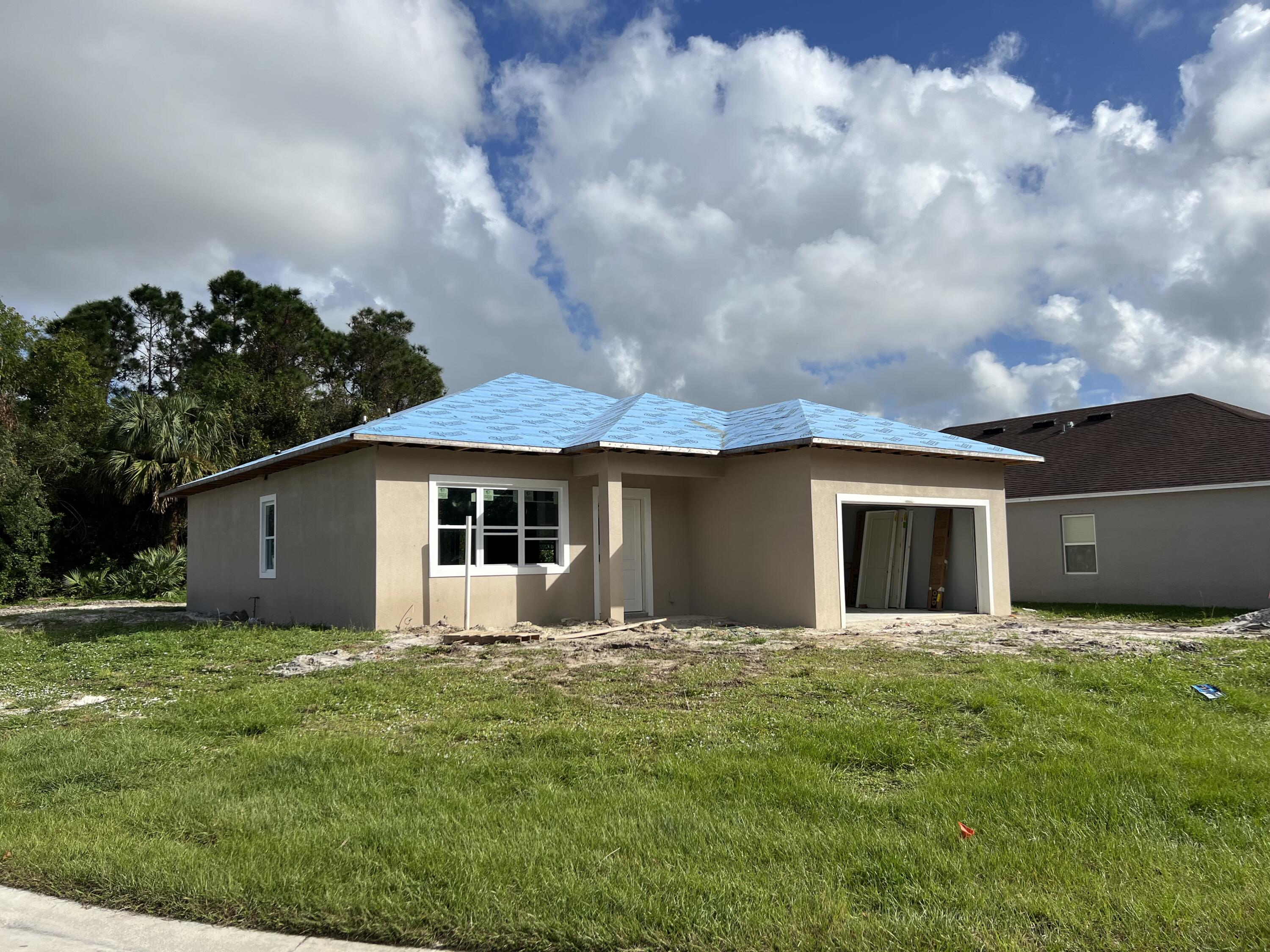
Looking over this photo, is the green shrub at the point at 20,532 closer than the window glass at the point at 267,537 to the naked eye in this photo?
No

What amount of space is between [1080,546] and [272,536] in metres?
17.7

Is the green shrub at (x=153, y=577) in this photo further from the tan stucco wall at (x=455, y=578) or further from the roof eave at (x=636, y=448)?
the roof eave at (x=636, y=448)

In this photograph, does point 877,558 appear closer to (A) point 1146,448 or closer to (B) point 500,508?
(A) point 1146,448

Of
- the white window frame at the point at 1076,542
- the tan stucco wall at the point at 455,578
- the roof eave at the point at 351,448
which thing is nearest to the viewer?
the roof eave at the point at 351,448

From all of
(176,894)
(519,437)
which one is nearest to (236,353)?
(519,437)

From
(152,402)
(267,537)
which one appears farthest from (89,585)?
(267,537)

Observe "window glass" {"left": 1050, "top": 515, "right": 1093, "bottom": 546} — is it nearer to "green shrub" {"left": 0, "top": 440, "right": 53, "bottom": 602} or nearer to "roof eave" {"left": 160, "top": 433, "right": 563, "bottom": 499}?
"roof eave" {"left": 160, "top": 433, "right": 563, "bottom": 499}

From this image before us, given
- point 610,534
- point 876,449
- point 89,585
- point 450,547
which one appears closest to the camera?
point 610,534

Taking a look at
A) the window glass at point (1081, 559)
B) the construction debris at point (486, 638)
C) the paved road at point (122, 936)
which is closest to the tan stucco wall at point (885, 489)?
the construction debris at point (486, 638)

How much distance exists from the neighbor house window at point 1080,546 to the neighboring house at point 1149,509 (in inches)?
0.8

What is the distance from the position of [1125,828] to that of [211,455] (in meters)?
27.2

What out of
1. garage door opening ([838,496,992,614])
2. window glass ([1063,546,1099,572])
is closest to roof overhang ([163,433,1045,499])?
garage door opening ([838,496,992,614])

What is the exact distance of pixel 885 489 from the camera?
15484mm

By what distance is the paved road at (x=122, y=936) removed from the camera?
376 centimetres
